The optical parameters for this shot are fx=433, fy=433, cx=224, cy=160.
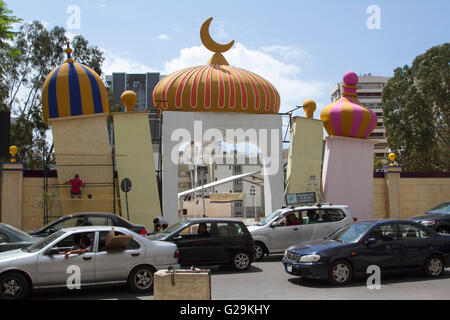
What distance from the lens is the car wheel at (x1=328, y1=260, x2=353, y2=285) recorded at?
901cm

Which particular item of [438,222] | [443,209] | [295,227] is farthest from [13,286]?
[443,209]

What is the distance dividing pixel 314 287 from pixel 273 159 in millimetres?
10304

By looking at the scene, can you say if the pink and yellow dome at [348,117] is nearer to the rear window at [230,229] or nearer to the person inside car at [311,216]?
the person inside car at [311,216]

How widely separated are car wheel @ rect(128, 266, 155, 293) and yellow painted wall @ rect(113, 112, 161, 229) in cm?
849

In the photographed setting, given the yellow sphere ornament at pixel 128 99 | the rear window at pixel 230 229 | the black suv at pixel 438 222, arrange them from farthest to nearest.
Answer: the yellow sphere ornament at pixel 128 99, the black suv at pixel 438 222, the rear window at pixel 230 229

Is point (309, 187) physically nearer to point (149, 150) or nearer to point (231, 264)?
point (149, 150)

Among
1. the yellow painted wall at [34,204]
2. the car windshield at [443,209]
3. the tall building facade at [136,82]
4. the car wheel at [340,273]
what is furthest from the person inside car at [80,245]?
the tall building facade at [136,82]

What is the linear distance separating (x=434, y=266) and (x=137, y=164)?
11.4 metres

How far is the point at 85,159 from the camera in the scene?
1708cm

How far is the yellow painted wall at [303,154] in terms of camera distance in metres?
19.1

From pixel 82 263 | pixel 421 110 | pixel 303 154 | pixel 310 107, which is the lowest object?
pixel 82 263

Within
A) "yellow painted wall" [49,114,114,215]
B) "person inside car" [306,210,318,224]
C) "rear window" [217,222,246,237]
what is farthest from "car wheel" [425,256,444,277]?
"yellow painted wall" [49,114,114,215]

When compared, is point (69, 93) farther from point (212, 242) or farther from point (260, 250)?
point (260, 250)

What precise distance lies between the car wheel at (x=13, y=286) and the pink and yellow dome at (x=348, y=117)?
51.6 ft
